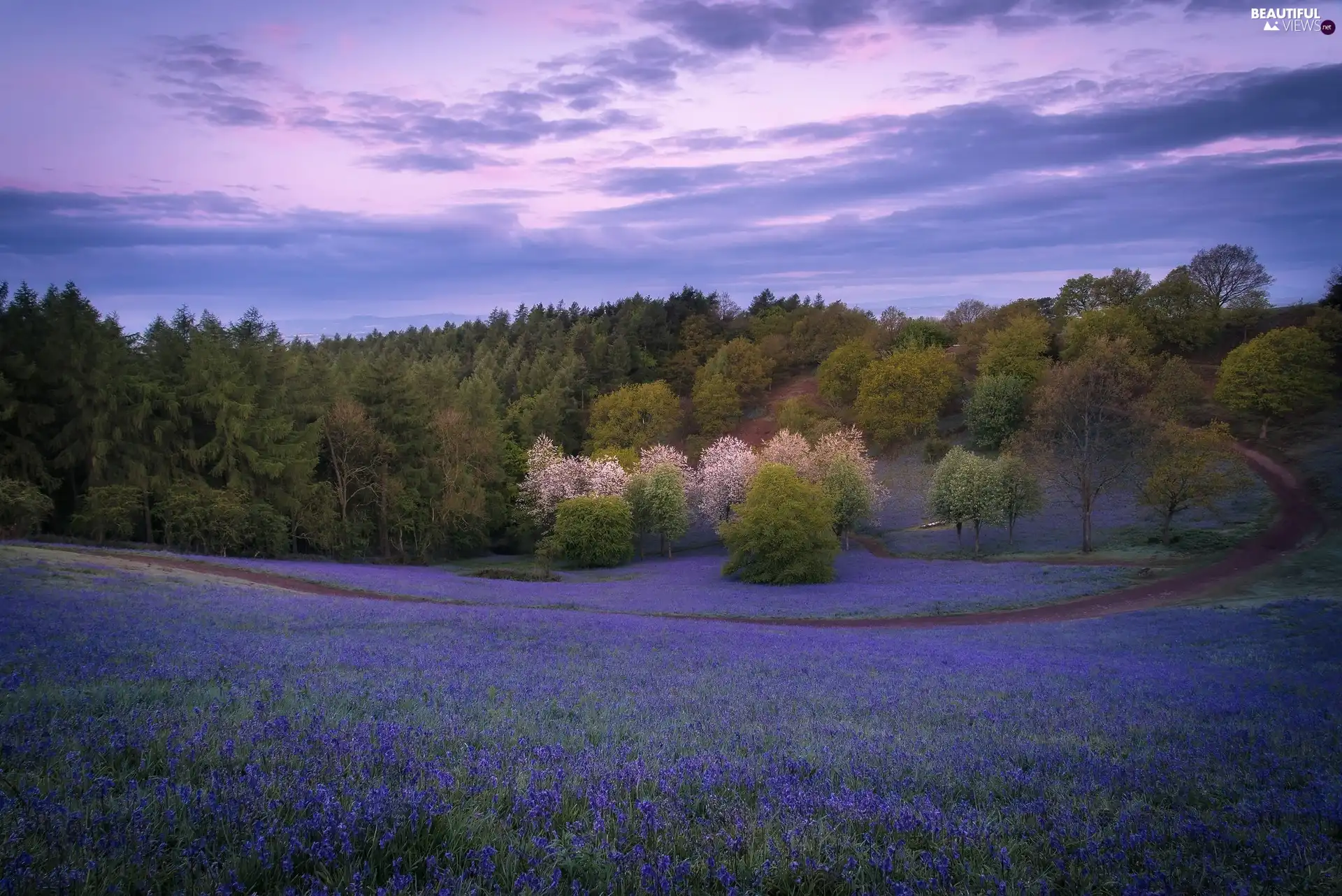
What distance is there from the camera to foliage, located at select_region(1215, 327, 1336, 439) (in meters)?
64.9

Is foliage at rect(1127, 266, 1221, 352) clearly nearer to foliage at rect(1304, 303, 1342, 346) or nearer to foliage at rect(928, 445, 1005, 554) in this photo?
foliage at rect(1304, 303, 1342, 346)

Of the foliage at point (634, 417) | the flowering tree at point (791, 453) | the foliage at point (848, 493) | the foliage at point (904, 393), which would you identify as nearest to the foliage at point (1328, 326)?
the foliage at point (904, 393)

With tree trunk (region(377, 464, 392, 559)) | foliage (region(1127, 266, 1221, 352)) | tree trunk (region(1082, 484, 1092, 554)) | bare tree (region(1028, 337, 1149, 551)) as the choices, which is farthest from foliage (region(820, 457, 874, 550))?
foliage (region(1127, 266, 1221, 352))

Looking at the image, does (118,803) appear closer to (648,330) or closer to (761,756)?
(761,756)

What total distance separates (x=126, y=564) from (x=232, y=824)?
29998 mm

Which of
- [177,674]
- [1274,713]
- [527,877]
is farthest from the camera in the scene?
[1274,713]

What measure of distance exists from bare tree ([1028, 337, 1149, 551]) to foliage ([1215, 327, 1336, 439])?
17865 millimetres

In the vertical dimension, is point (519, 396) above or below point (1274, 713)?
above

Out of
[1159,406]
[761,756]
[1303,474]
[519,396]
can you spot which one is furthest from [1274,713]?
[519,396]

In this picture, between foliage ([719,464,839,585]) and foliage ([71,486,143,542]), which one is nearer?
foliage ([71,486,143,542])

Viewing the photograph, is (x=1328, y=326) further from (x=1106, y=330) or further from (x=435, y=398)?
(x=435, y=398)

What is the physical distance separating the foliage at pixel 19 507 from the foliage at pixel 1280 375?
8763 centimetres

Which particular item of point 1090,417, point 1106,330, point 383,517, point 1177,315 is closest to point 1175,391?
point 1106,330

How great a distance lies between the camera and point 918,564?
4938 centimetres
